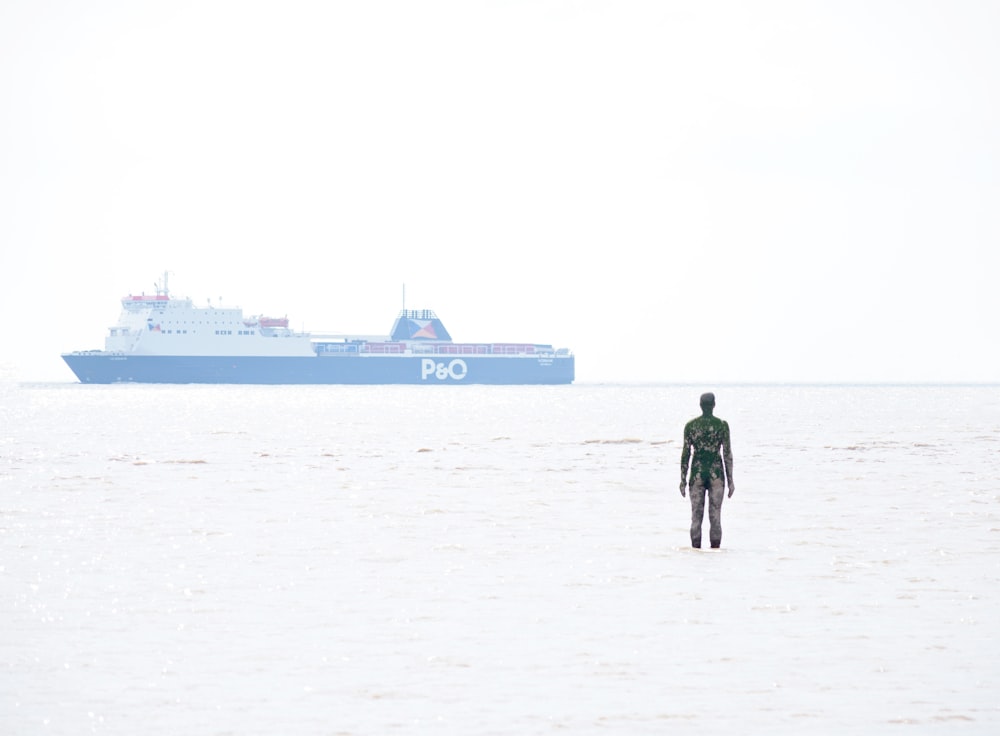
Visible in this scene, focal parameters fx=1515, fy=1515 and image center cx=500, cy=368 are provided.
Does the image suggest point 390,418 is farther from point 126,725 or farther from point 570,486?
point 126,725

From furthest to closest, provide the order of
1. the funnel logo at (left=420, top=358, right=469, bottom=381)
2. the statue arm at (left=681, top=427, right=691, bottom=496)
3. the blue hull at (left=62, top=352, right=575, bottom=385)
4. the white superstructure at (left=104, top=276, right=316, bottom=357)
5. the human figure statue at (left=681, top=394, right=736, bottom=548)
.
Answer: the funnel logo at (left=420, top=358, right=469, bottom=381) < the blue hull at (left=62, top=352, right=575, bottom=385) < the white superstructure at (left=104, top=276, right=316, bottom=357) < the statue arm at (left=681, top=427, right=691, bottom=496) < the human figure statue at (left=681, top=394, right=736, bottom=548)

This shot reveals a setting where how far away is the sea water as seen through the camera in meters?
8.65

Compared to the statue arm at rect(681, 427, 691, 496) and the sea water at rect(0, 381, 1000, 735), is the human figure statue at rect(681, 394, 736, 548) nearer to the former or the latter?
the statue arm at rect(681, 427, 691, 496)

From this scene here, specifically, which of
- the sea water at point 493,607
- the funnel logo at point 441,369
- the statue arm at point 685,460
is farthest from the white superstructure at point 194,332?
the statue arm at point 685,460

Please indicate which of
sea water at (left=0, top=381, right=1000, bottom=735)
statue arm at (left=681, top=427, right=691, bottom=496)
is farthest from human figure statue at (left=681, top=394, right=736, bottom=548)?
sea water at (left=0, top=381, right=1000, bottom=735)

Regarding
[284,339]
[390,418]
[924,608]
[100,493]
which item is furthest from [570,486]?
[284,339]

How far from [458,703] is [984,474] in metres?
22.9

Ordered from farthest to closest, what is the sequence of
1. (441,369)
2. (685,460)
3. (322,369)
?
(441,369), (322,369), (685,460)

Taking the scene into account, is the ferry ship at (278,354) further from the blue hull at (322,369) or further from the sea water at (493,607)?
the sea water at (493,607)

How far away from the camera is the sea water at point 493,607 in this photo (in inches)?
340

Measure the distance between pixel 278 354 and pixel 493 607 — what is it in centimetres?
14466

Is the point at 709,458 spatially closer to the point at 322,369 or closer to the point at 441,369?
the point at 322,369

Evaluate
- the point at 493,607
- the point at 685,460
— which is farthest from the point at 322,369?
the point at 493,607

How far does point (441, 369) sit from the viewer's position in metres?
169
